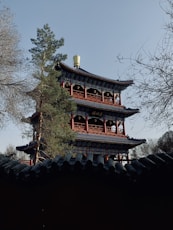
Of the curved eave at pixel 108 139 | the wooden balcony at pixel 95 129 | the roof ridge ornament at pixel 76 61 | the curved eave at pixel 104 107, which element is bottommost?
the curved eave at pixel 108 139

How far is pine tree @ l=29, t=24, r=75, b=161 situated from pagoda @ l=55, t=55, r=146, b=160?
298 centimetres

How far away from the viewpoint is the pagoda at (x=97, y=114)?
20641 millimetres

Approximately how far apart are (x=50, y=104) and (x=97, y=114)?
7.64 meters

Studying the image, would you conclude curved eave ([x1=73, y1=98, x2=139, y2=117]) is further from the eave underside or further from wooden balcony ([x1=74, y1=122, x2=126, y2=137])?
the eave underside

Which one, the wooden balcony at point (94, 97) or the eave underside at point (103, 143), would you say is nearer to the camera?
the eave underside at point (103, 143)

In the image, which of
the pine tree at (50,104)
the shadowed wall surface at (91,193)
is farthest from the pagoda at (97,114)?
the shadowed wall surface at (91,193)

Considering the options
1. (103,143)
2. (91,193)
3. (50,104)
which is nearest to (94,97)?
(103,143)

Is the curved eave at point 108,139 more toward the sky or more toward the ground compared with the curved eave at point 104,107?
more toward the ground

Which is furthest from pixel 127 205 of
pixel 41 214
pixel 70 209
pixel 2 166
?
pixel 2 166

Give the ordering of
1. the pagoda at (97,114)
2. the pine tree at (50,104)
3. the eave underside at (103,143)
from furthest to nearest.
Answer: the pagoda at (97,114) → the eave underside at (103,143) → the pine tree at (50,104)

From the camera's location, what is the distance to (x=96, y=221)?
11.4 ft

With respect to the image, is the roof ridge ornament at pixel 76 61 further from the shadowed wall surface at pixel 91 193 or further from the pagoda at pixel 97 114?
the shadowed wall surface at pixel 91 193

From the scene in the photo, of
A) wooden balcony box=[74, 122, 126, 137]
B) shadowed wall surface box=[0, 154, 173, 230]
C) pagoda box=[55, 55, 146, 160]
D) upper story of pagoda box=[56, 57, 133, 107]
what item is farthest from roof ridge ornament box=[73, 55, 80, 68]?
shadowed wall surface box=[0, 154, 173, 230]

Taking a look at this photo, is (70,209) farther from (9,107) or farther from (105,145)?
(105,145)
